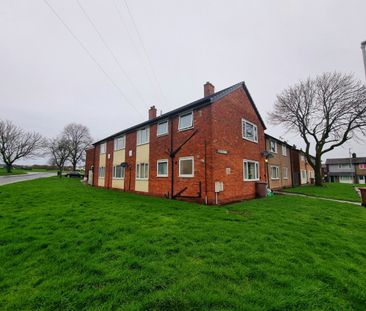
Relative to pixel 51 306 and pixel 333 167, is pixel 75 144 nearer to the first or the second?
pixel 51 306

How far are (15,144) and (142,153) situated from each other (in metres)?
46.1

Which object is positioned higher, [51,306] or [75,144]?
[75,144]

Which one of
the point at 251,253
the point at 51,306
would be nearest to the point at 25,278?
the point at 51,306

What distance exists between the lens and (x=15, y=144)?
43.6 m

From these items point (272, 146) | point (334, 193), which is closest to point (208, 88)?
point (272, 146)

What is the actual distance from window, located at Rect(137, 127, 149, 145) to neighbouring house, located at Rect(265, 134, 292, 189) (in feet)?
39.9

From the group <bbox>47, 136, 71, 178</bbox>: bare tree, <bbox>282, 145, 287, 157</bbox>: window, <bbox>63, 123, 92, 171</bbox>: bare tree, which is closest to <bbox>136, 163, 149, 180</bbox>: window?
<bbox>282, 145, 287, 157</bbox>: window

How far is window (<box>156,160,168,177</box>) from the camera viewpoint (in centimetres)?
1311

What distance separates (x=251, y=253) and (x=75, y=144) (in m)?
53.1

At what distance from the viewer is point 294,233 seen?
549 centimetres

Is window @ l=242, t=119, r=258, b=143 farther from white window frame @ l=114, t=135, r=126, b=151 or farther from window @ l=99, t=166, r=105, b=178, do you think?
window @ l=99, t=166, r=105, b=178

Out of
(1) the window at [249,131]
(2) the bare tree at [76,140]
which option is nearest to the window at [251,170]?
(1) the window at [249,131]

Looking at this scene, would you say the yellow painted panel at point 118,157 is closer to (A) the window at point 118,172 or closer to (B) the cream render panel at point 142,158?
(A) the window at point 118,172

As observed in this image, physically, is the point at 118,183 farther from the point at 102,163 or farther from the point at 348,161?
the point at 348,161
